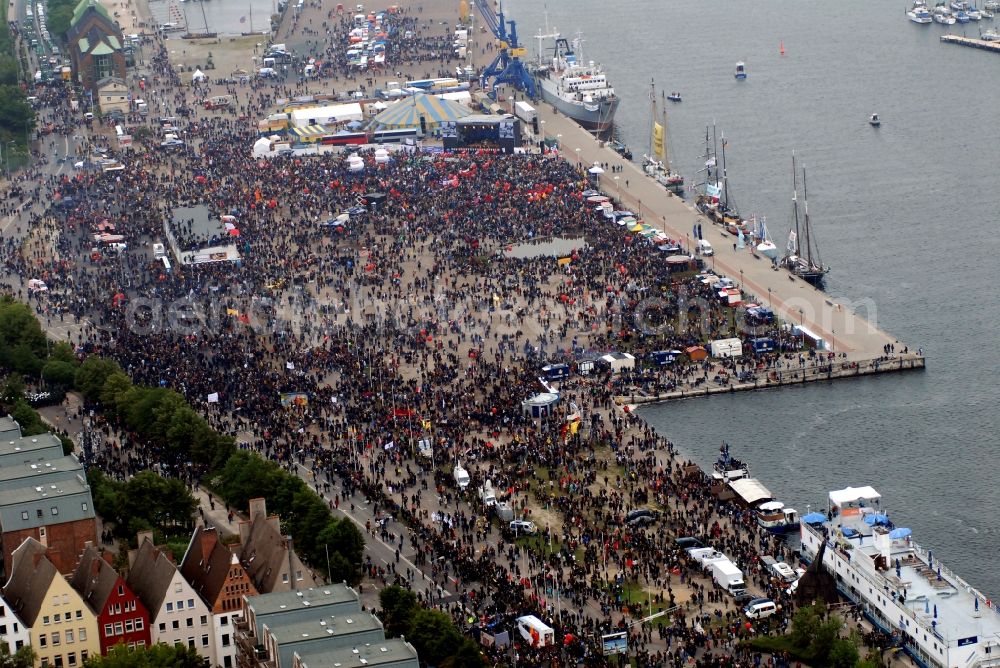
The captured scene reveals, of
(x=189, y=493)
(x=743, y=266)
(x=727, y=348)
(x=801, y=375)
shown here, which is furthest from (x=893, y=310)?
(x=189, y=493)

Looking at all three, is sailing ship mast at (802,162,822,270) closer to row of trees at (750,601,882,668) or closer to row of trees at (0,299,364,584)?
row of trees at (0,299,364,584)

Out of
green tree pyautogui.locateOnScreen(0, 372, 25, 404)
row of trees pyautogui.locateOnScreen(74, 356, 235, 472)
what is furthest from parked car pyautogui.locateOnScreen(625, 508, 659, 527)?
green tree pyautogui.locateOnScreen(0, 372, 25, 404)

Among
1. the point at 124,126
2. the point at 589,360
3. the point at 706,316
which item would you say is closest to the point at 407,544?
the point at 589,360

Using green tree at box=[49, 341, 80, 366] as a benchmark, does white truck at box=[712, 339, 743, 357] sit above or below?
below

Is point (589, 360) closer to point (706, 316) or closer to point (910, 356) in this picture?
point (706, 316)

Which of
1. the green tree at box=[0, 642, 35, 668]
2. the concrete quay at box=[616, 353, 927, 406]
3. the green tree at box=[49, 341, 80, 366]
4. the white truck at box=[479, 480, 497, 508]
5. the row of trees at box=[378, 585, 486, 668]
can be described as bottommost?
the concrete quay at box=[616, 353, 927, 406]

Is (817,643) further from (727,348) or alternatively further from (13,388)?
(13,388)

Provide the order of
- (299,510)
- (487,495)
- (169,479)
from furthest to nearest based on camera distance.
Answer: (487,495) → (169,479) → (299,510)
